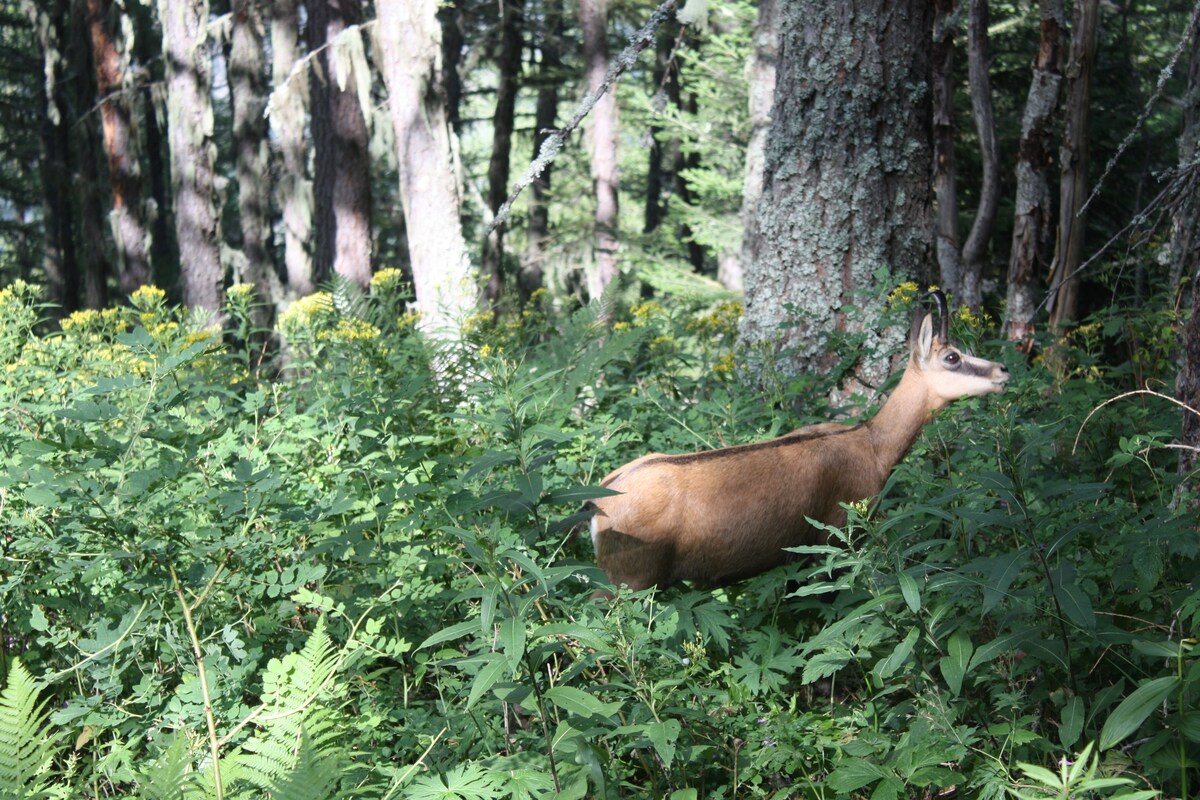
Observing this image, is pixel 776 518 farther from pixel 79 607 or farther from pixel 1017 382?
pixel 79 607

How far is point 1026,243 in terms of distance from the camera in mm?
7566

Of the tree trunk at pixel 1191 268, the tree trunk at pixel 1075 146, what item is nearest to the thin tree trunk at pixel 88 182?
the tree trunk at pixel 1075 146

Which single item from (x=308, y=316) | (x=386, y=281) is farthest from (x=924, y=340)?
(x=308, y=316)

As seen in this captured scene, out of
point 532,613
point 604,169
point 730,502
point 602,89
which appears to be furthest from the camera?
point 604,169

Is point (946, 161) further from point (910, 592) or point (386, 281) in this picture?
point (910, 592)

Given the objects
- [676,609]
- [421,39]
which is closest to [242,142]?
[421,39]

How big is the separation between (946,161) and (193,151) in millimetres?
11382

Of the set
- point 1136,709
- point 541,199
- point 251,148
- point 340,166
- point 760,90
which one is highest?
point 760,90

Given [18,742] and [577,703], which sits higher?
[577,703]

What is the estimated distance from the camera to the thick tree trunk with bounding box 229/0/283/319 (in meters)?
19.7

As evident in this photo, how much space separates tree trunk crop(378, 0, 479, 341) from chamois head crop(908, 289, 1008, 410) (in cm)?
591

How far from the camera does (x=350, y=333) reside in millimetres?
5633

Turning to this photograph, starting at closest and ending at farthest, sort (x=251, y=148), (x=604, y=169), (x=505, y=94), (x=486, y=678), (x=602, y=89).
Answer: (x=486, y=678), (x=602, y=89), (x=251, y=148), (x=604, y=169), (x=505, y=94)

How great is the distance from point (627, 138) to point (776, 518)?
112ft
